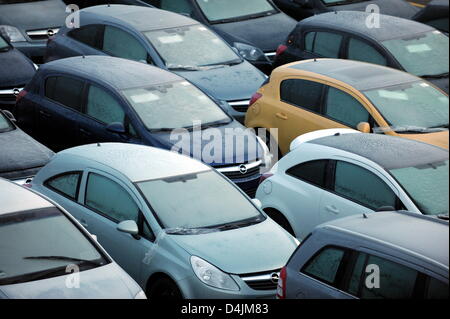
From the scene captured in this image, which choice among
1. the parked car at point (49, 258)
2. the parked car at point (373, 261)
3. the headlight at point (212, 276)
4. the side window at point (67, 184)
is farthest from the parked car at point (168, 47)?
the parked car at point (373, 261)

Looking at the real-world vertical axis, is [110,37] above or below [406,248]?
below

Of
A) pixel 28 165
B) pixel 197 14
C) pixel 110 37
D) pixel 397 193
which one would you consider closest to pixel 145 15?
pixel 110 37

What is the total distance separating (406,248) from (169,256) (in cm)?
261

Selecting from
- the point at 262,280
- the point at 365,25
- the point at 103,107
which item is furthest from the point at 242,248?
the point at 365,25

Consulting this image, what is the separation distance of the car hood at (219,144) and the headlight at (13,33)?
19.4ft

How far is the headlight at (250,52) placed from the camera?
1736 centimetres

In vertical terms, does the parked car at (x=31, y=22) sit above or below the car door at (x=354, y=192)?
below

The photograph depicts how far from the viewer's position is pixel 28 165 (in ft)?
41.0

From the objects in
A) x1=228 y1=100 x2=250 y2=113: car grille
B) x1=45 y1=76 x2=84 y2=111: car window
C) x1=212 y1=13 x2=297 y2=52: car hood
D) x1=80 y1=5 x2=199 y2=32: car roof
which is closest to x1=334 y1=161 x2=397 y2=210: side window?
x1=45 y1=76 x2=84 y2=111: car window

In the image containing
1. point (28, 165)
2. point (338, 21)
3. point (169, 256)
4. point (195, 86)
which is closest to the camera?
point (169, 256)

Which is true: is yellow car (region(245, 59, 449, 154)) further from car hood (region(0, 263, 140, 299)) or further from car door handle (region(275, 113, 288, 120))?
car hood (region(0, 263, 140, 299))

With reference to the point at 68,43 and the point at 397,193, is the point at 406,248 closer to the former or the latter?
the point at 397,193

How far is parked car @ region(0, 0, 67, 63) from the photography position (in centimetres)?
1797

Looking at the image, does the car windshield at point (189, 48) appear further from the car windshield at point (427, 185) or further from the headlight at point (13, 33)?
the car windshield at point (427, 185)
